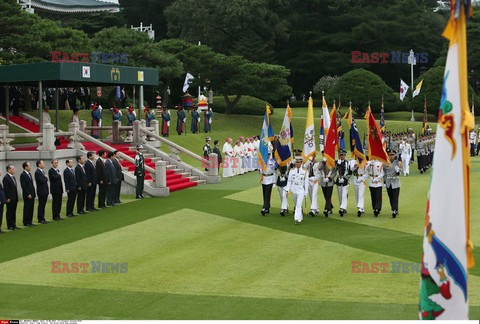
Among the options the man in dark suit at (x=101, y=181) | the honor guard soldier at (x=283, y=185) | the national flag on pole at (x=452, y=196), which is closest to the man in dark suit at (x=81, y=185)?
the man in dark suit at (x=101, y=181)

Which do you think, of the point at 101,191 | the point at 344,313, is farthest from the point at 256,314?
the point at 101,191

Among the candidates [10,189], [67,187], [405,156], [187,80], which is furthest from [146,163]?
[187,80]

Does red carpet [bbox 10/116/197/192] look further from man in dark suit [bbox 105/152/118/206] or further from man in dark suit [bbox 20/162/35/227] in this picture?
man in dark suit [bbox 20/162/35/227]

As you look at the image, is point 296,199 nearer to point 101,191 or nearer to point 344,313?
point 101,191

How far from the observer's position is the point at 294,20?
249 ft

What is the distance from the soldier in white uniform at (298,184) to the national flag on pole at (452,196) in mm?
13592

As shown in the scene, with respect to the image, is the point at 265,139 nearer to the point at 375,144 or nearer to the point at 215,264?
the point at 375,144

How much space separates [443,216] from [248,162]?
3059 cm

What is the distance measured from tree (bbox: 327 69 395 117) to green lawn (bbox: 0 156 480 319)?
39.9 m

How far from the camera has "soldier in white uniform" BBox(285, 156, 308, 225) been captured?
21.8m

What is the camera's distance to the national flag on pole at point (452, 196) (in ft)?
26.0

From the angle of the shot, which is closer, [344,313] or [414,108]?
[344,313]

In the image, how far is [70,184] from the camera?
23.6 metres

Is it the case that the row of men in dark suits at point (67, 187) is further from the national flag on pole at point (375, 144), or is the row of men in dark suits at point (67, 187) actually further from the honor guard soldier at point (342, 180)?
the national flag on pole at point (375, 144)
